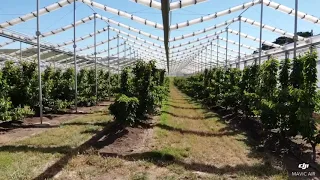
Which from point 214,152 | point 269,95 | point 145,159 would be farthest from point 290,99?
point 145,159

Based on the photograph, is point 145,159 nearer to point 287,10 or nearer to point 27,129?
point 27,129

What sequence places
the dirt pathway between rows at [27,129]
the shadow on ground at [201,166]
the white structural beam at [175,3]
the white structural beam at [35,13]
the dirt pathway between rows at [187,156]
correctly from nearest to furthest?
the dirt pathway between rows at [187,156]
the shadow on ground at [201,166]
the dirt pathway between rows at [27,129]
the white structural beam at [175,3]
the white structural beam at [35,13]

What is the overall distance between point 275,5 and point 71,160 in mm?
13244

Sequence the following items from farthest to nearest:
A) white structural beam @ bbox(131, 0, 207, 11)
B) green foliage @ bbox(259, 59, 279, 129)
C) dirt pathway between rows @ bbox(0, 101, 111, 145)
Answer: white structural beam @ bbox(131, 0, 207, 11) < dirt pathway between rows @ bbox(0, 101, 111, 145) < green foliage @ bbox(259, 59, 279, 129)

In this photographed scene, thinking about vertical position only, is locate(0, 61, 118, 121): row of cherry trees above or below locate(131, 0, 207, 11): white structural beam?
below

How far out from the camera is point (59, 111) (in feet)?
57.5

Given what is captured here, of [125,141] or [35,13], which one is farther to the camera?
[35,13]

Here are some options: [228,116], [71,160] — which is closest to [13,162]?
[71,160]

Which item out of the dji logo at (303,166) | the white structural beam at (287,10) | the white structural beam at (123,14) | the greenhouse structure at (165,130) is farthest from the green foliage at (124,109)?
the white structural beam at (287,10)

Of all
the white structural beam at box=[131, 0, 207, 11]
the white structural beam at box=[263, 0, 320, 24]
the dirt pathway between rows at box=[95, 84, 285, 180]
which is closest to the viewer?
the dirt pathway between rows at box=[95, 84, 285, 180]

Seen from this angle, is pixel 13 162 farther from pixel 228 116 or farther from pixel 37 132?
pixel 228 116

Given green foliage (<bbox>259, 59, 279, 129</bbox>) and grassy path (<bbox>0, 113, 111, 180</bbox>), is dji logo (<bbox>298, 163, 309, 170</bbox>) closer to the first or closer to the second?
green foliage (<bbox>259, 59, 279, 129</bbox>)

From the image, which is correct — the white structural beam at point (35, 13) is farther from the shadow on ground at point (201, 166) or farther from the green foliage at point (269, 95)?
the shadow on ground at point (201, 166)

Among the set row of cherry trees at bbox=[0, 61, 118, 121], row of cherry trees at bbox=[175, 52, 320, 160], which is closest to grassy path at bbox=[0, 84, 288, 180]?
row of cherry trees at bbox=[175, 52, 320, 160]
